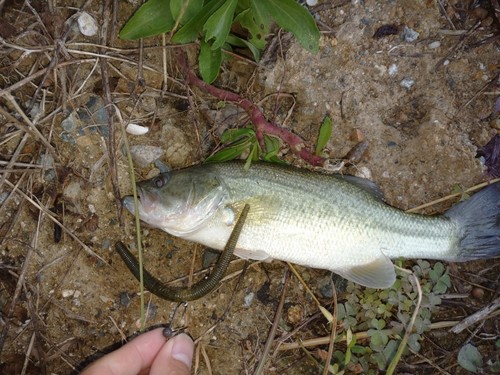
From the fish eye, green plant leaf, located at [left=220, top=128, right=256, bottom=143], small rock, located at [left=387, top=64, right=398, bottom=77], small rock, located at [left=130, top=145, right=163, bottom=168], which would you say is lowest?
small rock, located at [left=130, top=145, right=163, bottom=168]

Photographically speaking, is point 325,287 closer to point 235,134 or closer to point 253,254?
point 253,254

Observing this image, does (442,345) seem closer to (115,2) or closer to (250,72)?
(250,72)

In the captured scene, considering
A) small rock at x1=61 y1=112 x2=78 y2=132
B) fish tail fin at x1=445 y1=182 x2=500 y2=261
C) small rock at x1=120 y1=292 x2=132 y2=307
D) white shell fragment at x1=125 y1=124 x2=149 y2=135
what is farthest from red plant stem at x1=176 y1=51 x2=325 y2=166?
small rock at x1=120 y1=292 x2=132 y2=307

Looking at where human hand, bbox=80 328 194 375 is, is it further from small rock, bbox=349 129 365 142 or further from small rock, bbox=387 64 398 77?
small rock, bbox=387 64 398 77

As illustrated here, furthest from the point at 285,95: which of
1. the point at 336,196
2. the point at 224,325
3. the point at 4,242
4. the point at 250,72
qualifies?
the point at 4,242

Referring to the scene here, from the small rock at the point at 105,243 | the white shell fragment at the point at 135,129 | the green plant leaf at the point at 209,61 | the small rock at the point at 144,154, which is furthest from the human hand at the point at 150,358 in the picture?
the green plant leaf at the point at 209,61

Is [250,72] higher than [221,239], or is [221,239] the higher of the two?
[250,72]

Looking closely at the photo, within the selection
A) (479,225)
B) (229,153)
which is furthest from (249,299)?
(479,225)

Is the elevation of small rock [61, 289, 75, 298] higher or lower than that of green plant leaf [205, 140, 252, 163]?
lower
